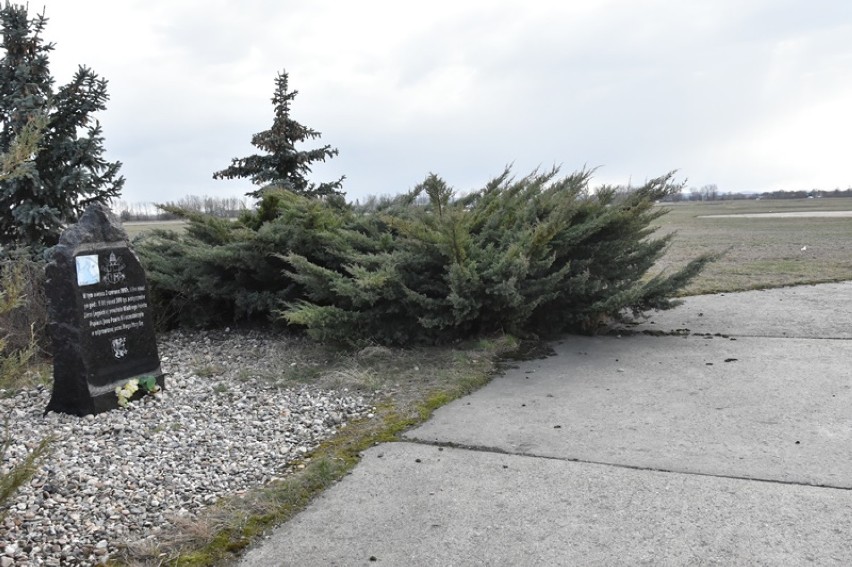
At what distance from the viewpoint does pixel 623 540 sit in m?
3.11

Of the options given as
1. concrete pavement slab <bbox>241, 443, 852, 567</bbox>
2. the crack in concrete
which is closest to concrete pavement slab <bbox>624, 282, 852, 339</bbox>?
the crack in concrete

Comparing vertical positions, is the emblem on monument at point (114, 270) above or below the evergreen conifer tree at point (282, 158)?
below

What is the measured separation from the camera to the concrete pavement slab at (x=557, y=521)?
3.01 m

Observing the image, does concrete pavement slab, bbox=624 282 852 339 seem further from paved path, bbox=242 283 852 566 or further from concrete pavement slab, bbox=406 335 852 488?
paved path, bbox=242 283 852 566

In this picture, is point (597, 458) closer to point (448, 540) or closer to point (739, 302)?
point (448, 540)

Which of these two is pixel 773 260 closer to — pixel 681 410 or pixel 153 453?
pixel 681 410

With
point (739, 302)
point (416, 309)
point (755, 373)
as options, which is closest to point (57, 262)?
point (416, 309)

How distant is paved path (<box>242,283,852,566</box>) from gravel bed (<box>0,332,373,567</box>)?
688 millimetres

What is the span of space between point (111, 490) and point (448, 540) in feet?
6.42

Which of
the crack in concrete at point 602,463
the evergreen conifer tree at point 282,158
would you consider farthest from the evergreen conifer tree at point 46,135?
the crack in concrete at point 602,463

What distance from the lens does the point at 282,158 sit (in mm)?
12508

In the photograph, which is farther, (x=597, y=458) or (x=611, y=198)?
(x=611, y=198)

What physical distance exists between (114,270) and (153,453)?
198 cm

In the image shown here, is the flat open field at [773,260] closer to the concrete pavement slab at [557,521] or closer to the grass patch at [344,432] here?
the grass patch at [344,432]
